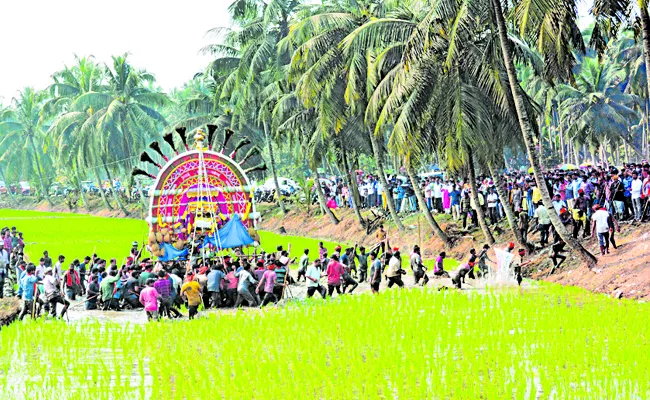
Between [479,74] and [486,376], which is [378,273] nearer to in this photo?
[479,74]

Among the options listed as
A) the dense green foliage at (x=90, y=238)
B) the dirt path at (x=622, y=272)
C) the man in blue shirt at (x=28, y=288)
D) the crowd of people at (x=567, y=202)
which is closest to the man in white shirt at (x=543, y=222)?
the crowd of people at (x=567, y=202)

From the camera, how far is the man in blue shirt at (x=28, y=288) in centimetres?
1654

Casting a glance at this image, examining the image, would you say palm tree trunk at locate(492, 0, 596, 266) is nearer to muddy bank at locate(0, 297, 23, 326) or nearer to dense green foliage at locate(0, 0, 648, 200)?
dense green foliage at locate(0, 0, 648, 200)

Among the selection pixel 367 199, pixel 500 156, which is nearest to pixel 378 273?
pixel 500 156

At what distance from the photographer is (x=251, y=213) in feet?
92.4

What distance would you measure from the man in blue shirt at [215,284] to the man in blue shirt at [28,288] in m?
3.39

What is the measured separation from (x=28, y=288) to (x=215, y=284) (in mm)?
3683

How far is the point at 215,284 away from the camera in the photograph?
1817 cm

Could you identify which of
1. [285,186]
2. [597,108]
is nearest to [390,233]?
[597,108]

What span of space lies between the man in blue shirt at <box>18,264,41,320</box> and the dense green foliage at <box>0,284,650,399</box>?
68 cm

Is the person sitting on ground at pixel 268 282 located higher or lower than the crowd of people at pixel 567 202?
lower

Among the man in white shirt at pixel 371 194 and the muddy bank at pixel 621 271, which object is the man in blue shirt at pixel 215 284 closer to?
the muddy bank at pixel 621 271

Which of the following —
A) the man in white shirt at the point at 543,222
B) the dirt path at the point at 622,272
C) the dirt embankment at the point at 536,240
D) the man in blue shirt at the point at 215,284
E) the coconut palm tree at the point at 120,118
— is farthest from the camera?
Result: the coconut palm tree at the point at 120,118

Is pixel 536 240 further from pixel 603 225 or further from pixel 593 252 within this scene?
pixel 603 225
